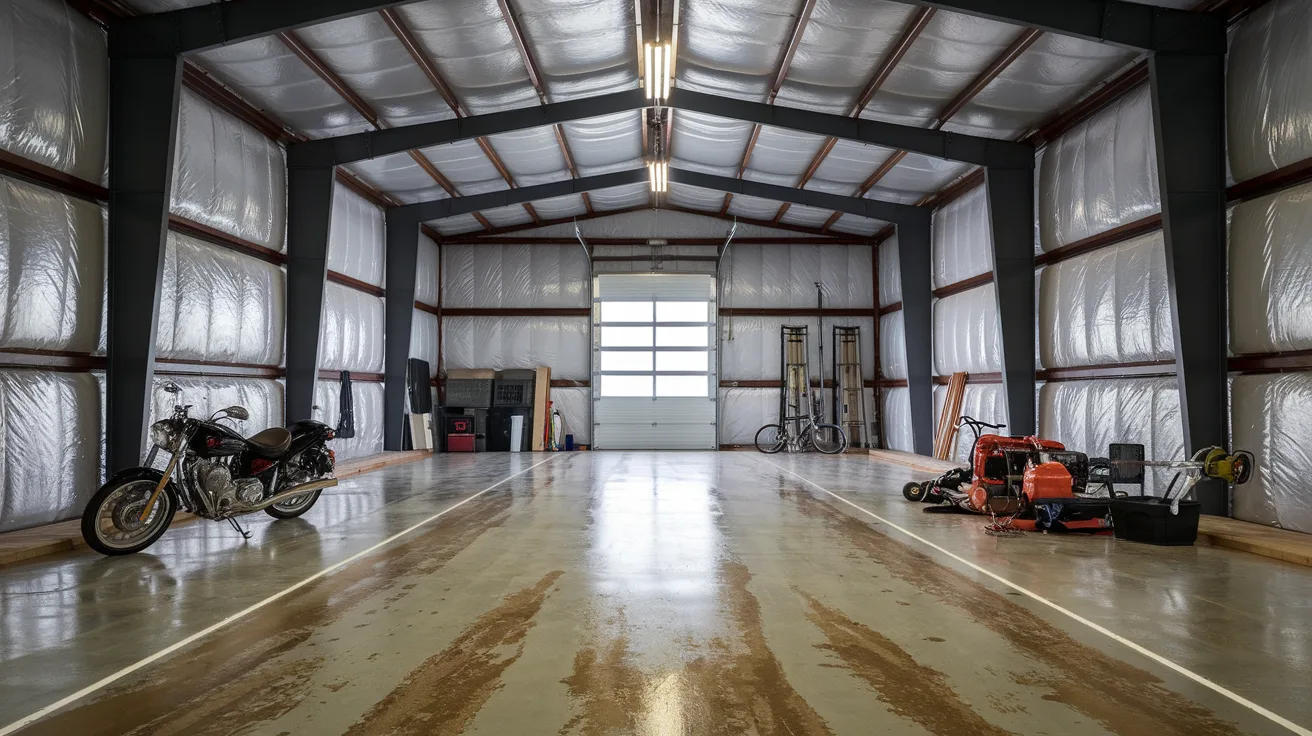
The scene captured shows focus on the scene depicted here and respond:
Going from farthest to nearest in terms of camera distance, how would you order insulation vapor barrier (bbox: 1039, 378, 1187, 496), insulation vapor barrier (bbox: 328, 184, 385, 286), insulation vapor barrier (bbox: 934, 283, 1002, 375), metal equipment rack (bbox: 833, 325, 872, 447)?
metal equipment rack (bbox: 833, 325, 872, 447) < insulation vapor barrier (bbox: 328, 184, 385, 286) < insulation vapor barrier (bbox: 934, 283, 1002, 375) < insulation vapor barrier (bbox: 1039, 378, 1187, 496)

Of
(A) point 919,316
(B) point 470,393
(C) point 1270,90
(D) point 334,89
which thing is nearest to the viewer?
(C) point 1270,90

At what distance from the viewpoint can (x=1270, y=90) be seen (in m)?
6.89

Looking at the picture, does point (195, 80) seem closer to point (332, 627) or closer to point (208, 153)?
point (208, 153)

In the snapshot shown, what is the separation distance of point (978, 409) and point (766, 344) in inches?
241

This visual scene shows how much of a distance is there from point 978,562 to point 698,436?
42.6ft

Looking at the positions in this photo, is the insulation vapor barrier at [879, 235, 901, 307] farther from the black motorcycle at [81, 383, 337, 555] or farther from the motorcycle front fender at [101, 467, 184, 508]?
the motorcycle front fender at [101, 467, 184, 508]

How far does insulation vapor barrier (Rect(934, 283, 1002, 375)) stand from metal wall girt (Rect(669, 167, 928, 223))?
1.94m

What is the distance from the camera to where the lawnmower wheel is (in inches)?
336

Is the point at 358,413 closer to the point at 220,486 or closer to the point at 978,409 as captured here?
the point at 220,486

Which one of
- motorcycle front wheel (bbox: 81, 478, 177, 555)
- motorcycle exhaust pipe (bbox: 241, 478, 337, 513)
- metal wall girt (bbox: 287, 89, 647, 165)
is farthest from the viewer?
metal wall girt (bbox: 287, 89, 647, 165)

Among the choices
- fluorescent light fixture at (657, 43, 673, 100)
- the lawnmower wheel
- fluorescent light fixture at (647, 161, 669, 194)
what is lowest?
the lawnmower wheel

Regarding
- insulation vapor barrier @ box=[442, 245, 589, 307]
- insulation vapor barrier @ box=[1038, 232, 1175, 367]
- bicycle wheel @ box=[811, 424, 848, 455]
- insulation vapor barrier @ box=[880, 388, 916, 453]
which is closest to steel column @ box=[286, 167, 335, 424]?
insulation vapor barrier @ box=[442, 245, 589, 307]

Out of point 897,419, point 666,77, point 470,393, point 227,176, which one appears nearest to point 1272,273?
point 666,77

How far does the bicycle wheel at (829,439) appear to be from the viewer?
1705 centimetres
